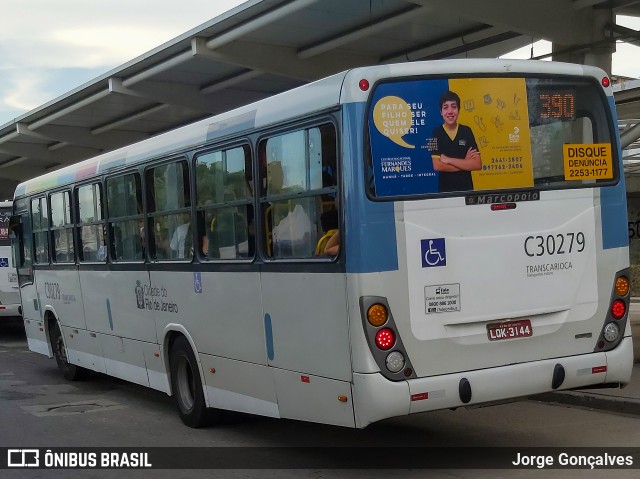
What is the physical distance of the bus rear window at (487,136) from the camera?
6.33 meters

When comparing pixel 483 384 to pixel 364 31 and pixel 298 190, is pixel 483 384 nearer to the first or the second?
pixel 298 190

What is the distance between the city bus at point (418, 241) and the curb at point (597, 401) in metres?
1.82

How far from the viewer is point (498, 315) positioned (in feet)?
21.4

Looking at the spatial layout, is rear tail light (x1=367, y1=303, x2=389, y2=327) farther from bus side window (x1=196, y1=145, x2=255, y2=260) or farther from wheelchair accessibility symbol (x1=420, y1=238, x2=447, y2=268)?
bus side window (x1=196, y1=145, x2=255, y2=260)

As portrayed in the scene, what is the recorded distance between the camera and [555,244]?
6.77 metres

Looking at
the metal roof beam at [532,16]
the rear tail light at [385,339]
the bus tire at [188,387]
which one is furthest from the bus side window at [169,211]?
the metal roof beam at [532,16]

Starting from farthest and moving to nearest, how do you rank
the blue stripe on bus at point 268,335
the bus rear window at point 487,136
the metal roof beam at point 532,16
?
the metal roof beam at point 532,16 < the blue stripe on bus at point 268,335 < the bus rear window at point 487,136

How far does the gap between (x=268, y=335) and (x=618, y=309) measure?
9.55ft

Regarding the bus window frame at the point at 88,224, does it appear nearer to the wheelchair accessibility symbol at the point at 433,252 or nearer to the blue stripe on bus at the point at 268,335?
the blue stripe on bus at the point at 268,335

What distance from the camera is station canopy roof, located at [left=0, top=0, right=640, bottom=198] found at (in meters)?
12.1

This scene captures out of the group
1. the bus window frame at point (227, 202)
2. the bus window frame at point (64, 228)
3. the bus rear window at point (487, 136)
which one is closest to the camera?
the bus rear window at point (487, 136)

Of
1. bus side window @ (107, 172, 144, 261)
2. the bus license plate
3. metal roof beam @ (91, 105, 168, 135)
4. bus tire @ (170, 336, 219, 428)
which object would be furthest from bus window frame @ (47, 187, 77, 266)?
metal roof beam @ (91, 105, 168, 135)

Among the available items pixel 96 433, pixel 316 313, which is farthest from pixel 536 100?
pixel 96 433

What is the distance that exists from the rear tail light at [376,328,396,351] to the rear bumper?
8.1 inches
